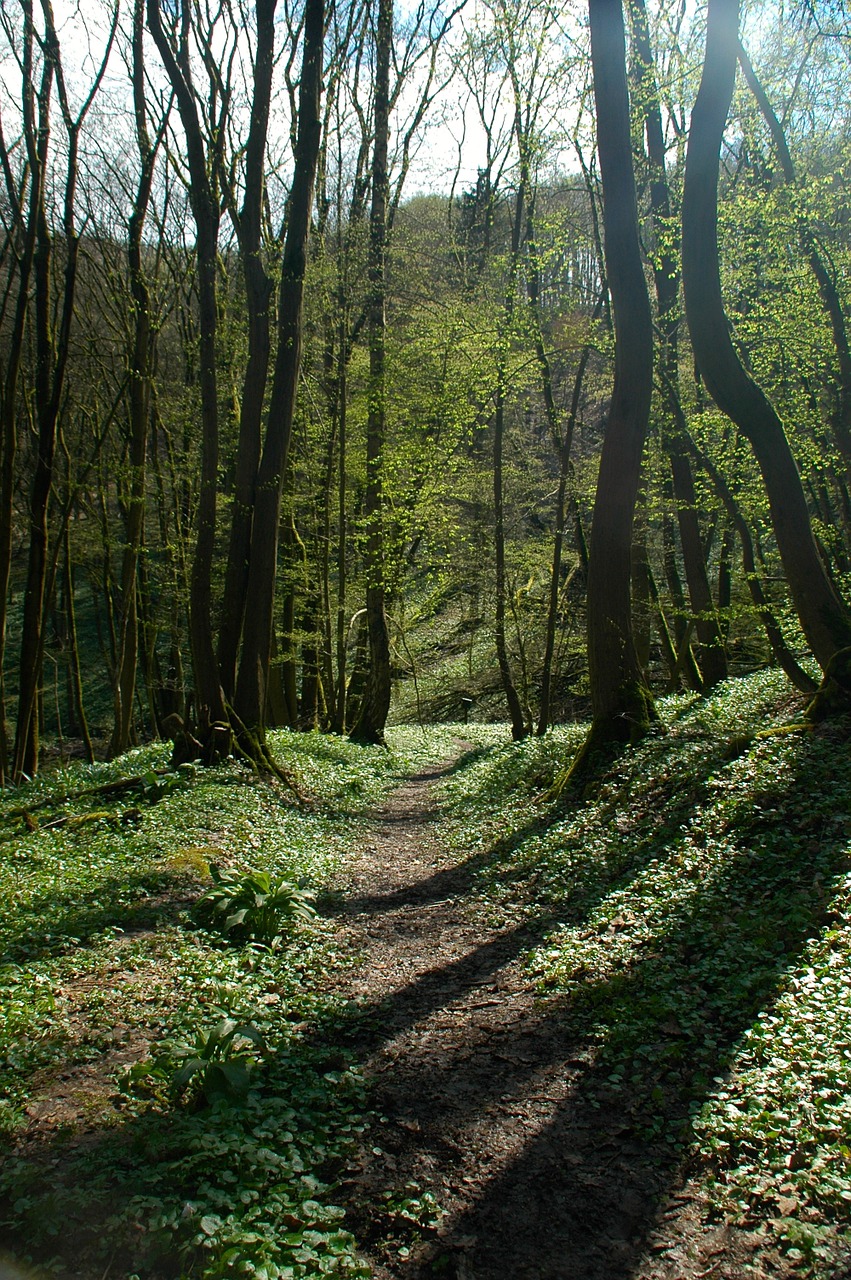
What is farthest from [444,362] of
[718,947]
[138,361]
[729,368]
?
[718,947]

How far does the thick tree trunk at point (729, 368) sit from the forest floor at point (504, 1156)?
13.4ft

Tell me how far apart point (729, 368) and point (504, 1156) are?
22.1ft

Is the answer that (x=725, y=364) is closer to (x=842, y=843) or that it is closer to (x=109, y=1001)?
(x=842, y=843)

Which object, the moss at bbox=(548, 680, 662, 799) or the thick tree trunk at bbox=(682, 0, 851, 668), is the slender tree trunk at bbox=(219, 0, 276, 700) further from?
the thick tree trunk at bbox=(682, 0, 851, 668)

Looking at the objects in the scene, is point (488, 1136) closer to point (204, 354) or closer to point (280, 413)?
point (280, 413)

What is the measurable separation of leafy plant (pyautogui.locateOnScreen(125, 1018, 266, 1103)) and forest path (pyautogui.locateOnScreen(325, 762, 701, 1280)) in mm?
622

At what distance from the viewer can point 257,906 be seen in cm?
579

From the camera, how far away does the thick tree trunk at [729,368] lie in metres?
7.13

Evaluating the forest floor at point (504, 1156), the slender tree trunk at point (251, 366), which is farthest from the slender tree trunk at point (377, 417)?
the forest floor at point (504, 1156)

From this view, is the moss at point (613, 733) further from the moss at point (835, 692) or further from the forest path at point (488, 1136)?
the forest path at point (488, 1136)

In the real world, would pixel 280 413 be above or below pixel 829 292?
below

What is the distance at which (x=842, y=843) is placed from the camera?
5035mm

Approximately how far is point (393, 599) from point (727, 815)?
15246 mm

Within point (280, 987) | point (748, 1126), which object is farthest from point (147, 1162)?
point (748, 1126)
